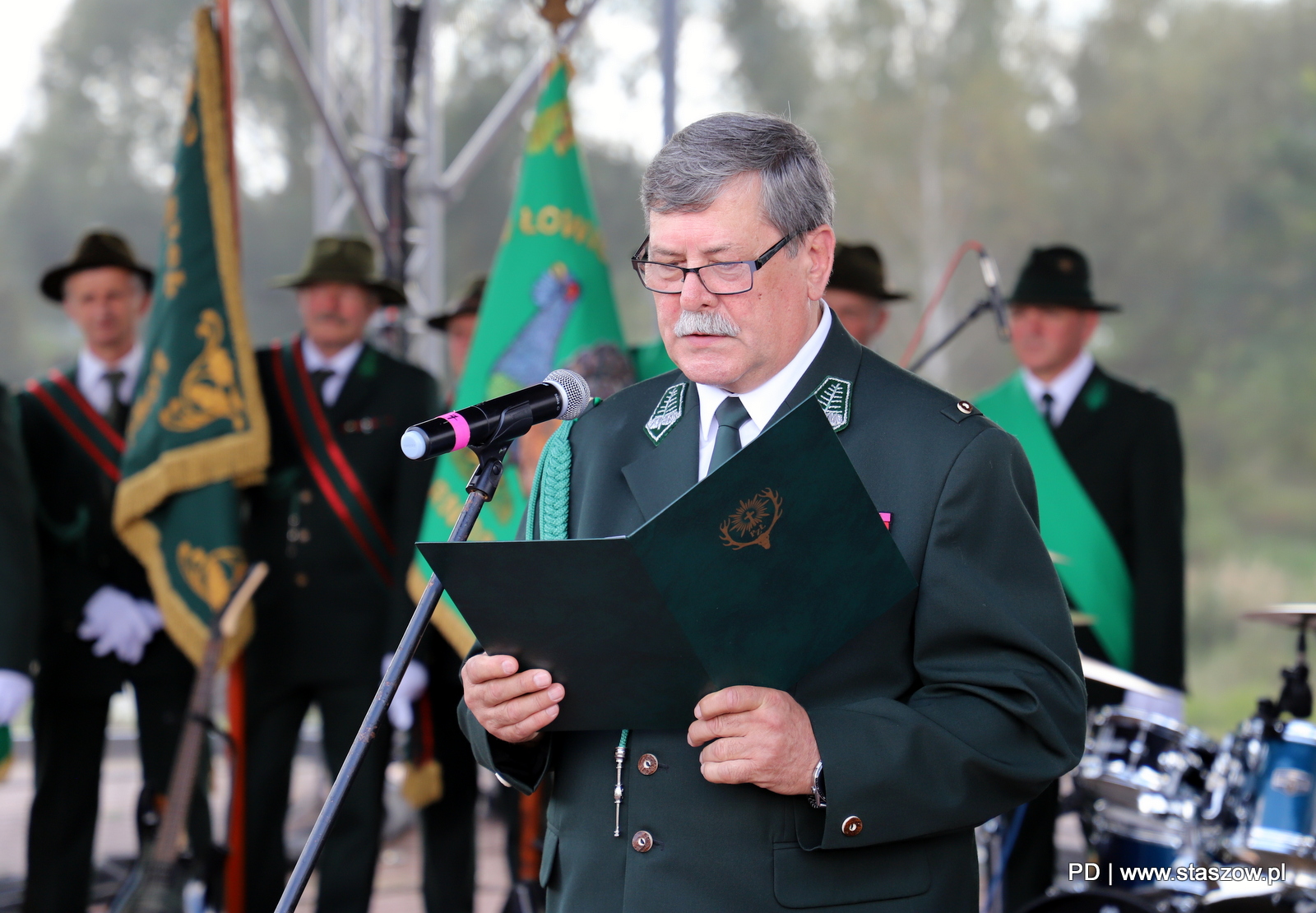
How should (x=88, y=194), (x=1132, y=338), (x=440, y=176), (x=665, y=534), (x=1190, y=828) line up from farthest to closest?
1. (x=88, y=194)
2. (x=1132, y=338)
3. (x=440, y=176)
4. (x=1190, y=828)
5. (x=665, y=534)

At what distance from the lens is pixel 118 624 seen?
3537mm

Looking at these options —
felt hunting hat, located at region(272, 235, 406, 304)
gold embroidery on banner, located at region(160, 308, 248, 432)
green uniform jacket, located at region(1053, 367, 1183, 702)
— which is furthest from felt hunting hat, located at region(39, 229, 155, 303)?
green uniform jacket, located at region(1053, 367, 1183, 702)

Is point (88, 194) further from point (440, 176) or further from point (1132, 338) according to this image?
point (440, 176)

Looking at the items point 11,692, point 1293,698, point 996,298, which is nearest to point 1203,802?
point 1293,698

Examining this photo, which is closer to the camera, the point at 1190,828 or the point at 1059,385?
the point at 1190,828

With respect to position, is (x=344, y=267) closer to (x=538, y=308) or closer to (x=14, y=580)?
(x=538, y=308)

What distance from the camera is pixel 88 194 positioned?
1973cm

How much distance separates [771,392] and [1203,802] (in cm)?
211

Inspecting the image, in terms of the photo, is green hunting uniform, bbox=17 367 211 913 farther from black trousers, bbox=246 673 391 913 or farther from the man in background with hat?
the man in background with hat

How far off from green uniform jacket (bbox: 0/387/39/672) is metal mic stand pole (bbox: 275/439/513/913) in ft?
5.49

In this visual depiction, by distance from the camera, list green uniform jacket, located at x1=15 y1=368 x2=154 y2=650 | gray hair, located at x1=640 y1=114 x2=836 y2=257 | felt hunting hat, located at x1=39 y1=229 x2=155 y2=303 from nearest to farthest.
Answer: gray hair, located at x1=640 y1=114 x2=836 y2=257
green uniform jacket, located at x1=15 y1=368 x2=154 y2=650
felt hunting hat, located at x1=39 y1=229 x2=155 y2=303

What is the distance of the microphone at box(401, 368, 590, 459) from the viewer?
1296 mm

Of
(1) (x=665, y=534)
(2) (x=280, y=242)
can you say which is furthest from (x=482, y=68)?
(1) (x=665, y=534)

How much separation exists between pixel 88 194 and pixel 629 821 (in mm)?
20784
